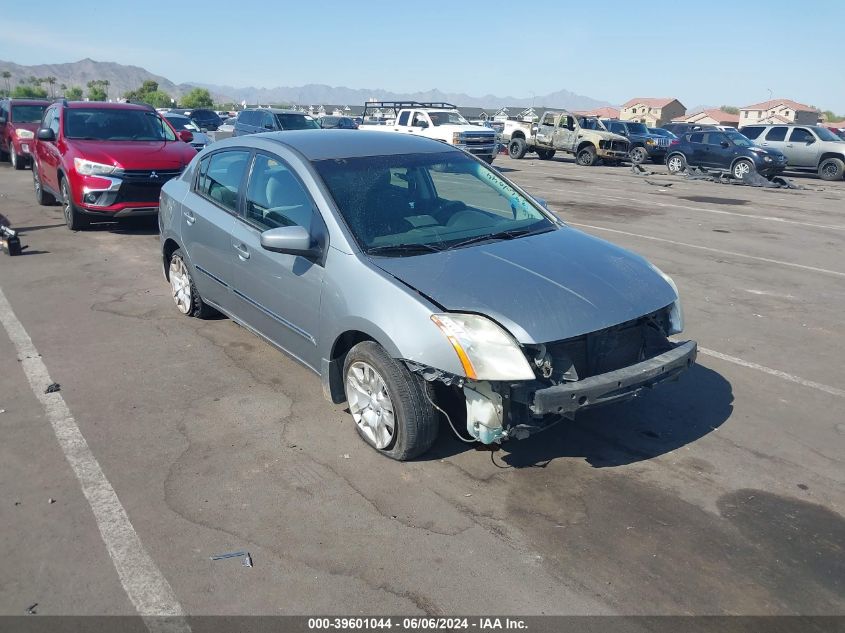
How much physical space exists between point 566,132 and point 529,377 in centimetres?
2785

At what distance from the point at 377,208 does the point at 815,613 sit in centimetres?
320

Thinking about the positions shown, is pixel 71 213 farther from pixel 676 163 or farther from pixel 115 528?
pixel 676 163

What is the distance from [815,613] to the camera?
3.02 metres

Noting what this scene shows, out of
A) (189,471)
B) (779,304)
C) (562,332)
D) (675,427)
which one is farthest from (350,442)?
(779,304)

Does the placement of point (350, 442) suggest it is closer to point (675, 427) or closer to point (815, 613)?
point (675, 427)

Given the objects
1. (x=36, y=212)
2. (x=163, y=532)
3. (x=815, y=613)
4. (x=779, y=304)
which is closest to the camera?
(x=815, y=613)

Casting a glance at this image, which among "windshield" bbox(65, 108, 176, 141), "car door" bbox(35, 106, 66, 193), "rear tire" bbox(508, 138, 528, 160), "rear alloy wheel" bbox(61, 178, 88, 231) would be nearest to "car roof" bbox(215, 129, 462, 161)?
"rear alloy wheel" bbox(61, 178, 88, 231)

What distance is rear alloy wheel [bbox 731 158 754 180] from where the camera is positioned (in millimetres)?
22469

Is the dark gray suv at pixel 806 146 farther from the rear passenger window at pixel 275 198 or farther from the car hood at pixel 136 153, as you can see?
the rear passenger window at pixel 275 198

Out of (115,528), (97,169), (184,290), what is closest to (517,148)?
(97,169)

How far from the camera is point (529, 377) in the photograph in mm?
3568

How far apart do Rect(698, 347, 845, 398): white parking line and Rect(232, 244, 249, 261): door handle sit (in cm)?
388

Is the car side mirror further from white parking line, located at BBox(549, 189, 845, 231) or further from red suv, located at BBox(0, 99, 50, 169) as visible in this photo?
red suv, located at BBox(0, 99, 50, 169)

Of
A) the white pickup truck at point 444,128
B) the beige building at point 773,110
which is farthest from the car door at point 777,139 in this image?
the beige building at point 773,110
